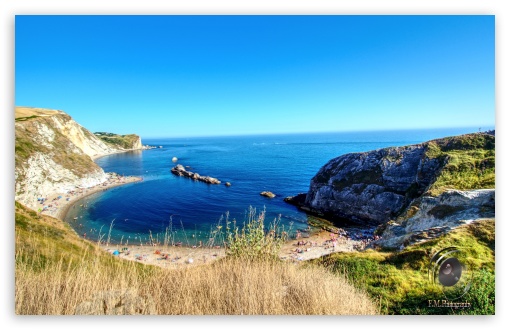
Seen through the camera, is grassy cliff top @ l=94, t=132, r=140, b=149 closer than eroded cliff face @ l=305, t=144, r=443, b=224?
No

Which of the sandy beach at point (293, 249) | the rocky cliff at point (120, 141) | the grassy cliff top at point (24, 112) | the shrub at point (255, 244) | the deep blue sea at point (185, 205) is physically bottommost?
the sandy beach at point (293, 249)

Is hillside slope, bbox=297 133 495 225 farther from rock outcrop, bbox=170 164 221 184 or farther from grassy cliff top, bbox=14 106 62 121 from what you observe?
grassy cliff top, bbox=14 106 62 121

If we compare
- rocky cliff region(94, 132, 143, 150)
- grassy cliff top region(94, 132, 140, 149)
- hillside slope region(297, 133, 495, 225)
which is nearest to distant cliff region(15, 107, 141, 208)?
Answer: hillside slope region(297, 133, 495, 225)

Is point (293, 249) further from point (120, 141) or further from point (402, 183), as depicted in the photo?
point (120, 141)

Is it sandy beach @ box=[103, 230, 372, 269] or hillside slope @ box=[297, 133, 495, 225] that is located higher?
hillside slope @ box=[297, 133, 495, 225]

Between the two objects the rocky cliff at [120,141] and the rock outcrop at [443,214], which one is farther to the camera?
the rocky cliff at [120,141]

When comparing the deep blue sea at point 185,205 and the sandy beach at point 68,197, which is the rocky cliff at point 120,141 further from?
the deep blue sea at point 185,205

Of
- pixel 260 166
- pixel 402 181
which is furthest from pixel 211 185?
pixel 402 181

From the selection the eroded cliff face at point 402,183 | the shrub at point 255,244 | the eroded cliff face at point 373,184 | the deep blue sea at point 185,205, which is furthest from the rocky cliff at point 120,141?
the shrub at point 255,244
